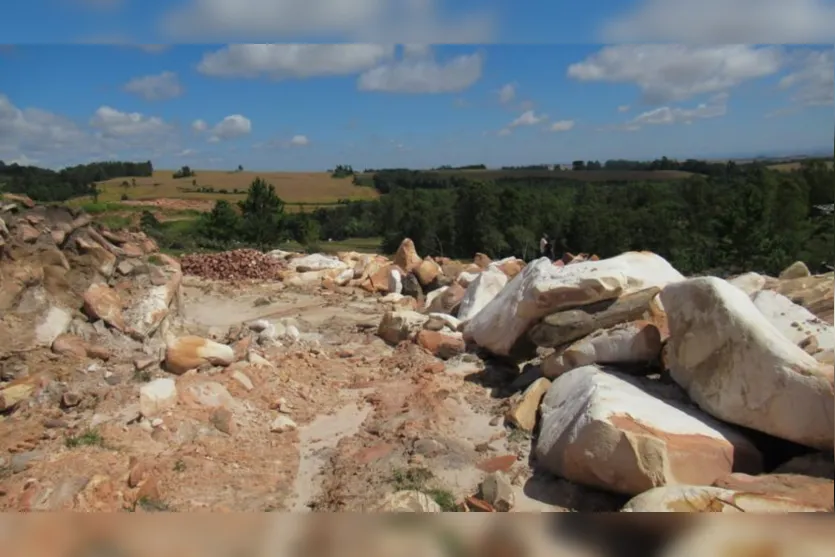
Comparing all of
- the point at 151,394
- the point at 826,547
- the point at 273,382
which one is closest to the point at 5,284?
the point at 151,394

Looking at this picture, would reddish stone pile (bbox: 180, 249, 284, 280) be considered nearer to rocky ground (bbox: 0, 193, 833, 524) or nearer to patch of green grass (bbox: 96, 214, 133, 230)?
patch of green grass (bbox: 96, 214, 133, 230)

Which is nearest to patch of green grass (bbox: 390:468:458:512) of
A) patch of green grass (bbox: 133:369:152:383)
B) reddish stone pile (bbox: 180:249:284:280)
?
patch of green grass (bbox: 133:369:152:383)

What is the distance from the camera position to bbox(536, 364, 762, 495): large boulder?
3701 millimetres

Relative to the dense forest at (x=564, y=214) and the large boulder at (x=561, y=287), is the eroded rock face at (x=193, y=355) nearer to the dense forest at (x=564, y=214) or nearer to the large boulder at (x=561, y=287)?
the dense forest at (x=564, y=214)

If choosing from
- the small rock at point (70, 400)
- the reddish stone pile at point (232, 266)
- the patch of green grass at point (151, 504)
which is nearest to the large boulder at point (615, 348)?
the patch of green grass at point (151, 504)

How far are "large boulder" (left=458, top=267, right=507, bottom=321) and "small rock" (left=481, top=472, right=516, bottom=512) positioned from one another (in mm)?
4366

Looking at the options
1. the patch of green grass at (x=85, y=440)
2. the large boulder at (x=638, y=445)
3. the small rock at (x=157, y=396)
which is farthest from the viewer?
the small rock at (x=157, y=396)

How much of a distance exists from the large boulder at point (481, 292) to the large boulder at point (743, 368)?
161 inches

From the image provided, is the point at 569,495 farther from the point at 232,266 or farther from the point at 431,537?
the point at 232,266

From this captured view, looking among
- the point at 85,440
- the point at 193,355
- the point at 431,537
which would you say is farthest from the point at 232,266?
the point at 431,537

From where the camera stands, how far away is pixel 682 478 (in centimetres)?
366

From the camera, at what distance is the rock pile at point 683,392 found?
3543 mm

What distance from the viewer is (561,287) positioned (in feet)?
19.8

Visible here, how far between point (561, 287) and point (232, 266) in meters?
8.48
